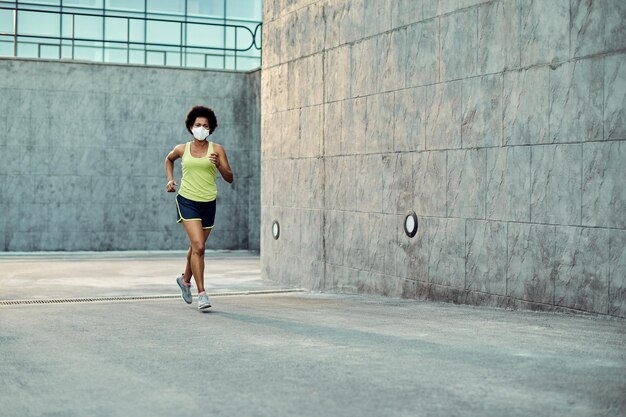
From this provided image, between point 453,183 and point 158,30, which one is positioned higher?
point 158,30

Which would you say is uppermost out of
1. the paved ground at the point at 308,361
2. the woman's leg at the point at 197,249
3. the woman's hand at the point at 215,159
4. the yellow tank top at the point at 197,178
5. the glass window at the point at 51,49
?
the glass window at the point at 51,49

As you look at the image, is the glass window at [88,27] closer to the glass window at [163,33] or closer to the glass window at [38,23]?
the glass window at [38,23]

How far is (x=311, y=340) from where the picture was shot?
6957 millimetres

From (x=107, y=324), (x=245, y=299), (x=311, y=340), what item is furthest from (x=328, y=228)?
(x=311, y=340)

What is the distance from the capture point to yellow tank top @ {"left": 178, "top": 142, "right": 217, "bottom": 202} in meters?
9.45

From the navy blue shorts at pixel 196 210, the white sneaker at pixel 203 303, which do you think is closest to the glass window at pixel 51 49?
the navy blue shorts at pixel 196 210

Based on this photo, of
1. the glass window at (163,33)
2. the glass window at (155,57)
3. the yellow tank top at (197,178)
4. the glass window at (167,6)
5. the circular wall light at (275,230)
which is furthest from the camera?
the glass window at (167,6)

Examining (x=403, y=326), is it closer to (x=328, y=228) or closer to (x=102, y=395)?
(x=102, y=395)

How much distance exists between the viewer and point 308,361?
6.04 m

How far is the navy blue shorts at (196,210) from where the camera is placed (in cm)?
949

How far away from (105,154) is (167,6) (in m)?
8.29

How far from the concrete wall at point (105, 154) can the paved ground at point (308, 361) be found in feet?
44.8

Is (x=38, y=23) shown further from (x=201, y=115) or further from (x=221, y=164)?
(x=221, y=164)

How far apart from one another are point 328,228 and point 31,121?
1236 cm
